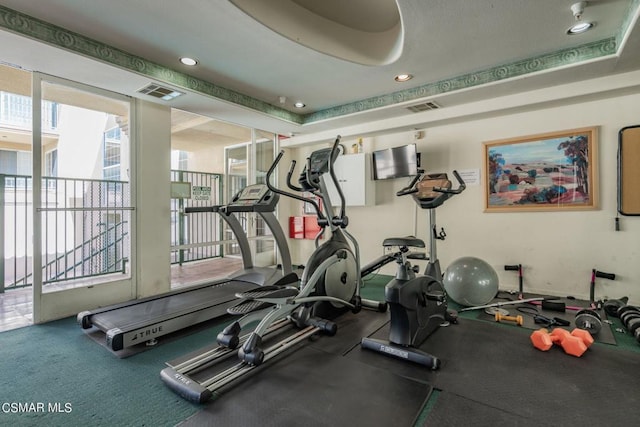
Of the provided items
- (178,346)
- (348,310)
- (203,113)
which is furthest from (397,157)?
(178,346)

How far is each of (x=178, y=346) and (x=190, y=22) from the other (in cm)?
274

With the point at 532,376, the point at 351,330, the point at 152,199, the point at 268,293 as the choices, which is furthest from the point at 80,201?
the point at 532,376

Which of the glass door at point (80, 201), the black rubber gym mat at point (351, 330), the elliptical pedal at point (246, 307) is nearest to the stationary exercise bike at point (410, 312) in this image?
the black rubber gym mat at point (351, 330)

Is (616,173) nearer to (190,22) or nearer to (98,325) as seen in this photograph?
(190,22)

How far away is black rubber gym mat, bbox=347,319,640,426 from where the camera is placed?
66.7 inches

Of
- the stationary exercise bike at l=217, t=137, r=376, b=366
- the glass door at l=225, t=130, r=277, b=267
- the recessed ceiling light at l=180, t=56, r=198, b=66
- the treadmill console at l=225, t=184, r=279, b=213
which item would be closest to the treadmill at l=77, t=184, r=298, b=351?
the treadmill console at l=225, t=184, r=279, b=213

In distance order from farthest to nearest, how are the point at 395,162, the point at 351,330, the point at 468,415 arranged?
the point at 395,162 → the point at 351,330 → the point at 468,415

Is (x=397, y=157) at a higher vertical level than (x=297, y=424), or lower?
higher

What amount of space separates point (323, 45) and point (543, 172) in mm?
3120

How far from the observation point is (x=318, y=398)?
6.01ft

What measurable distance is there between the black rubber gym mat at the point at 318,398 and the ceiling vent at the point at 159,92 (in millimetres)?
3206

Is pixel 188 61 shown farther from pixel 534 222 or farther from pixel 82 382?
pixel 534 222

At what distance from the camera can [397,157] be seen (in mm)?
4727

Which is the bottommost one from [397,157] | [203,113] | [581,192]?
[581,192]
